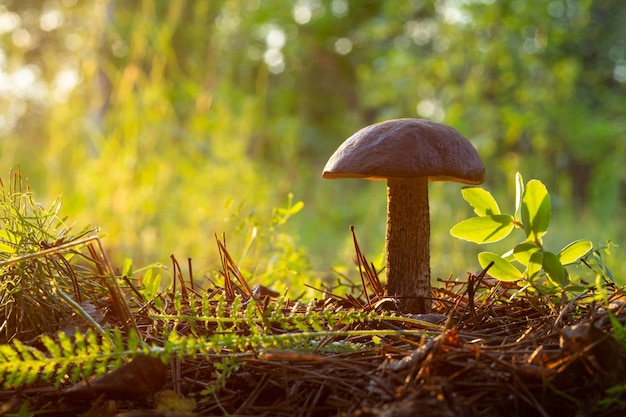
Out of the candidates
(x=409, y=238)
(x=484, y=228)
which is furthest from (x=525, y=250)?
(x=409, y=238)

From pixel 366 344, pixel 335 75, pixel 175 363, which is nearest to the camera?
pixel 175 363

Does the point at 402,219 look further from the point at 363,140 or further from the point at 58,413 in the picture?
the point at 58,413

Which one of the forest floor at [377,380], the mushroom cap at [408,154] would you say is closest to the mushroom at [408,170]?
the mushroom cap at [408,154]

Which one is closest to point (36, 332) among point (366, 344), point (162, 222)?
point (366, 344)

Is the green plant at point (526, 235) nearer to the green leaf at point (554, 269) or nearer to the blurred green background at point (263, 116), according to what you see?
the green leaf at point (554, 269)

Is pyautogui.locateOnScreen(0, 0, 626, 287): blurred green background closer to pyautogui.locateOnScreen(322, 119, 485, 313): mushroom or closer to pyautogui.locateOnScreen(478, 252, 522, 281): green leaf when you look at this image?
pyautogui.locateOnScreen(478, 252, 522, 281): green leaf

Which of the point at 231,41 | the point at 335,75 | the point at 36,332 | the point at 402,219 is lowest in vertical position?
the point at 36,332

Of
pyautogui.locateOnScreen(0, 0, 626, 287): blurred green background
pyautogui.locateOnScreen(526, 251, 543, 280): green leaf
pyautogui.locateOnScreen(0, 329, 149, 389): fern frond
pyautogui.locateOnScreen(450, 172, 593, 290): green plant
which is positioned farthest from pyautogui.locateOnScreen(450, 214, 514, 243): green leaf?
pyautogui.locateOnScreen(0, 329, 149, 389): fern frond

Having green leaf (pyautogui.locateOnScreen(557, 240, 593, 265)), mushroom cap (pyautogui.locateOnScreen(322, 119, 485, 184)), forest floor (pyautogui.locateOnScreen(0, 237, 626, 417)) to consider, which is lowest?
forest floor (pyautogui.locateOnScreen(0, 237, 626, 417))
